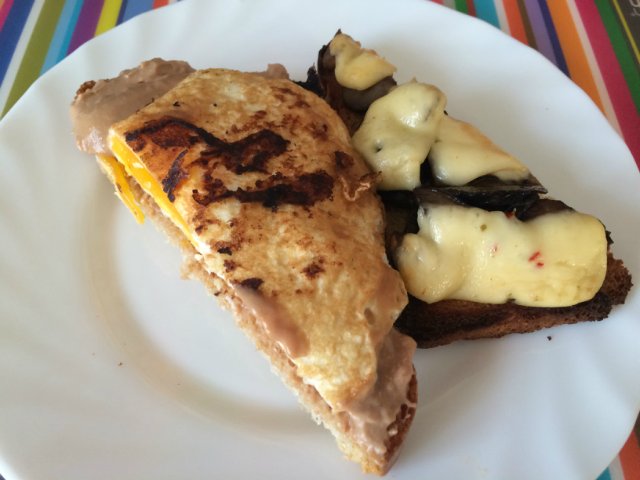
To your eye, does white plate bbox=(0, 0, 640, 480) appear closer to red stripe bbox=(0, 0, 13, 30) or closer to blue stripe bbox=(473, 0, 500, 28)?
blue stripe bbox=(473, 0, 500, 28)

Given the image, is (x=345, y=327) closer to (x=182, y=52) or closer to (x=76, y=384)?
(x=76, y=384)

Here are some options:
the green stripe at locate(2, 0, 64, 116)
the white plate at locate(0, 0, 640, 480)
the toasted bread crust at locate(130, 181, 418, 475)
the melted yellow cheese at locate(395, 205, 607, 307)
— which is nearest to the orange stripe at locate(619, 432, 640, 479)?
the white plate at locate(0, 0, 640, 480)

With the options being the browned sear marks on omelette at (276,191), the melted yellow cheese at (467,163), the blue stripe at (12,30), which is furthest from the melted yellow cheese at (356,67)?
the blue stripe at (12,30)

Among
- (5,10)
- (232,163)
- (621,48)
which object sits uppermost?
(5,10)

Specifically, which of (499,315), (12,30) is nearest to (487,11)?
(499,315)

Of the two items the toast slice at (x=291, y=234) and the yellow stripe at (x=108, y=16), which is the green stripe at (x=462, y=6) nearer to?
the toast slice at (x=291, y=234)

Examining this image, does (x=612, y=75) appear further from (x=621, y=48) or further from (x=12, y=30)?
(x=12, y=30)
